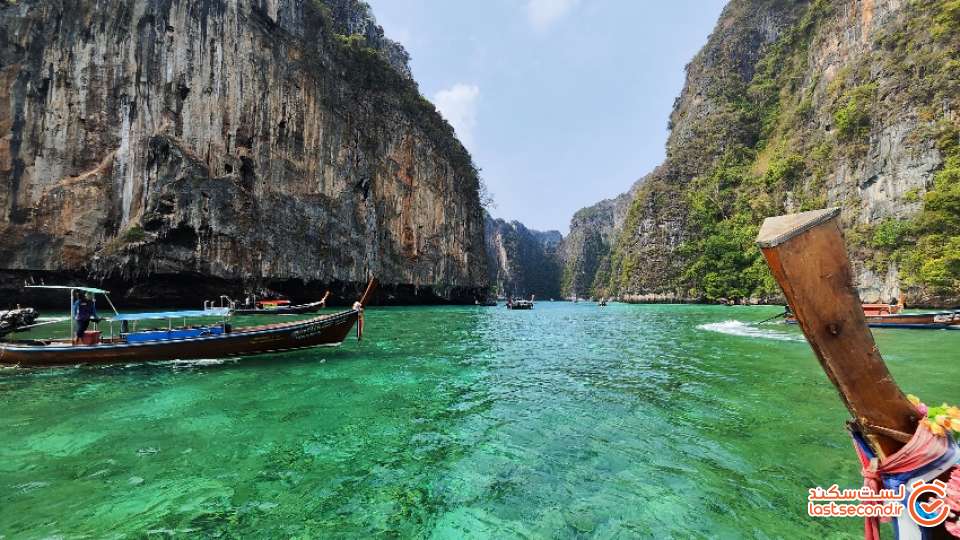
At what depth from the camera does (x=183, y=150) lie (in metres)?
27.8

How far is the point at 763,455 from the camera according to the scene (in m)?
4.62

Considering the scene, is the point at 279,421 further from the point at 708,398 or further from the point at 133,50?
the point at 133,50

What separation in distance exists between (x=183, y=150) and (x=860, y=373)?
3559cm

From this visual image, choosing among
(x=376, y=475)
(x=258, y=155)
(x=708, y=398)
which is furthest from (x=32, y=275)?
(x=708, y=398)

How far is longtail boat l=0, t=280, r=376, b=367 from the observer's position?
9.49 meters

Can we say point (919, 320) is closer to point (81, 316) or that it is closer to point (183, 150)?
point (81, 316)

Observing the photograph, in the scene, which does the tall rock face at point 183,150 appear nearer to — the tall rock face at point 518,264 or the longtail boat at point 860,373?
the longtail boat at point 860,373

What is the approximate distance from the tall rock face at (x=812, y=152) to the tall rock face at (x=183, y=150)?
46.5 metres

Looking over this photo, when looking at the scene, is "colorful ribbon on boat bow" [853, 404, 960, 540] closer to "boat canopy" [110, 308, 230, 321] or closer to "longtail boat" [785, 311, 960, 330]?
"boat canopy" [110, 308, 230, 321]

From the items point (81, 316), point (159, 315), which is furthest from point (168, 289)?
point (159, 315)

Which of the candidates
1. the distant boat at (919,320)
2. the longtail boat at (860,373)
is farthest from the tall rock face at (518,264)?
the longtail boat at (860,373)

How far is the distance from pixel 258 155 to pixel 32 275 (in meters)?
15.9

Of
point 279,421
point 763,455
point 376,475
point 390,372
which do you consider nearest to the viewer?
point 376,475

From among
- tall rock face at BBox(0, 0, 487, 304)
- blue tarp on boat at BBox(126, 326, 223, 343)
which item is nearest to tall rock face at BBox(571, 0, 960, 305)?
blue tarp on boat at BBox(126, 326, 223, 343)
